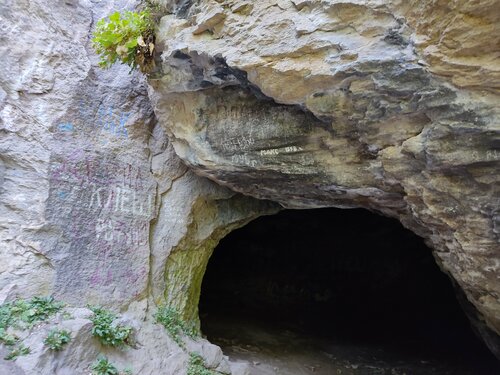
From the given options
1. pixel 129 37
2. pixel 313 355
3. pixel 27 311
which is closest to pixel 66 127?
pixel 129 37

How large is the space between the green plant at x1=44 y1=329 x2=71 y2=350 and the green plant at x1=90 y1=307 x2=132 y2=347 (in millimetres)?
247

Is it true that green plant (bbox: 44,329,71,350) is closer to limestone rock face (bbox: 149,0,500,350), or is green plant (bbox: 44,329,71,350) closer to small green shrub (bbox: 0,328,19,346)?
small green shrub (bbox: 0,328,19,346)

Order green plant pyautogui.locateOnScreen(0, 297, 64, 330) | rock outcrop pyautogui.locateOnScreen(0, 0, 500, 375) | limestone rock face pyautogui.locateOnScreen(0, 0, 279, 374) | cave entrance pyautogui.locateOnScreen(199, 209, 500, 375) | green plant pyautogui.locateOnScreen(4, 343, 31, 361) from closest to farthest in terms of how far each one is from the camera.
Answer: rock outcrop pyautogui.locateOnScreen(0, 0, 500, 375), green plant pyautogui.locateOnScreen(4, 343, 31, 361), green plant pyautogui.locateOnScreen(0, 297, 64, 330), limestone rock face pyautogui.locateOnScreen(0, 0, 279, 374), cave entrance pyautogui.locateOnScreen(199, 209, 500, 375)

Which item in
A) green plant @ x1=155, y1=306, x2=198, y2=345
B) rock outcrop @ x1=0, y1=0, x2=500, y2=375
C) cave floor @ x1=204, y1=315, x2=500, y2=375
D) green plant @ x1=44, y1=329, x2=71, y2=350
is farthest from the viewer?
cave floor @ x1=204, y1=315, x2=500, y2=375

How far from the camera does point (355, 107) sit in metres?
3.38

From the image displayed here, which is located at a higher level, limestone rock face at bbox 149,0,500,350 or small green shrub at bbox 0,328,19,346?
limestone rock face at bbox 149,0,500,350

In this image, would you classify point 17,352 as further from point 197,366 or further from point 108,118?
point 108,118

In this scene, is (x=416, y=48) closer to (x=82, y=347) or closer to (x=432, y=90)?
(x=432, y=90)

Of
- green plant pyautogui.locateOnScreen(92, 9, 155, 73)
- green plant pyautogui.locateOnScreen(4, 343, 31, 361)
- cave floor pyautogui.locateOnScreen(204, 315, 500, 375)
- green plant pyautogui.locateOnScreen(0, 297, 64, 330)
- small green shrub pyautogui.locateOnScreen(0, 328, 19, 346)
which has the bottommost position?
cave floor pyautogui.locateOnScreen(204, 315, 500, 375)

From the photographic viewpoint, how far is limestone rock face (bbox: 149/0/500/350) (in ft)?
9.44

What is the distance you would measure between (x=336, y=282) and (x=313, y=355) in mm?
3301

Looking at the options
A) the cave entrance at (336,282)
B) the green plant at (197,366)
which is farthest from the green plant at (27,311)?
the cave entrance at (336,282)

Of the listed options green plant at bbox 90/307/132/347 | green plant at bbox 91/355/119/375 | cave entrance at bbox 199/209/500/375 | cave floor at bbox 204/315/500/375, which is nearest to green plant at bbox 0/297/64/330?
green plant at bbox 90/307/132/347

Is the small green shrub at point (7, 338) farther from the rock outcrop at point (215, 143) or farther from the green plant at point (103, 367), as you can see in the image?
the green plant at point (103, 367)
